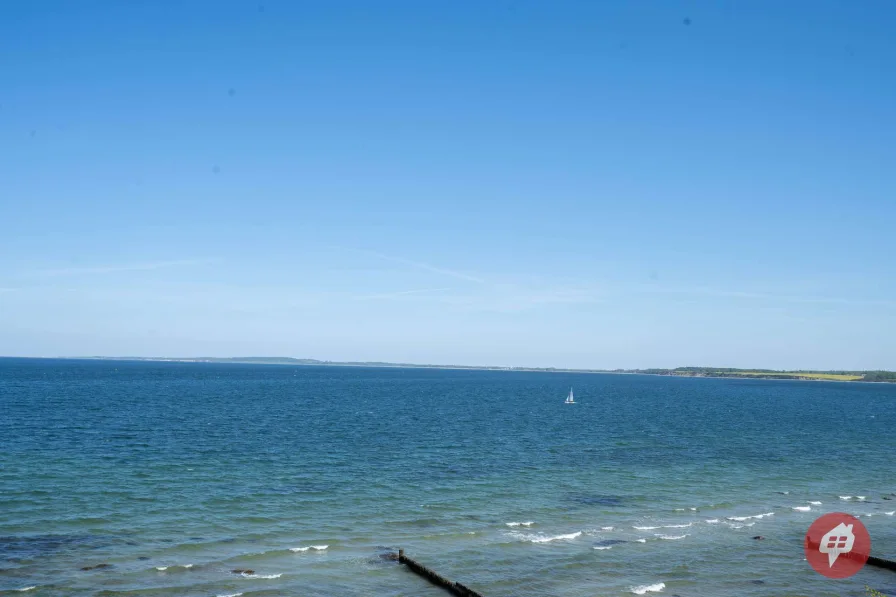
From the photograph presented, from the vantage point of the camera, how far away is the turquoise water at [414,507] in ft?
97.5

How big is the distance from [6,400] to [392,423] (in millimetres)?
66670

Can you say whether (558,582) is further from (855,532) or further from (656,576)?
(855,532)

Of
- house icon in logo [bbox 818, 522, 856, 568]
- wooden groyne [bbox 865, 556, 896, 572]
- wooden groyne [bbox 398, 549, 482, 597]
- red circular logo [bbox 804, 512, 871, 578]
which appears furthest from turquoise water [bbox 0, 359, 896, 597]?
house icon in logo [bbox 818, 522, 856, 568]

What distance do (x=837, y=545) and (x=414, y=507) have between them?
24820 mm

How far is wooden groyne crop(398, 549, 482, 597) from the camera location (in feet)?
88.8

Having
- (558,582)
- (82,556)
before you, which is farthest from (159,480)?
(558,582)

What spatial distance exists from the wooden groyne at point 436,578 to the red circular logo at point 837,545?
18.3m

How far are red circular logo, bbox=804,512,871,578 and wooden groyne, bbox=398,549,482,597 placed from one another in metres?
18.3

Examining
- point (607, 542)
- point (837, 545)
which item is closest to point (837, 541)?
point (837, 545)

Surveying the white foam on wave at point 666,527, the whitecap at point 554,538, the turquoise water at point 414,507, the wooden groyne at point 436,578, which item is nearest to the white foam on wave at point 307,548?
the turquoise water at point 414,507

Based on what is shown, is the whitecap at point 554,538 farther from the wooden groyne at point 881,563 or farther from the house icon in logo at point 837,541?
the wooden groyne at point 881,563

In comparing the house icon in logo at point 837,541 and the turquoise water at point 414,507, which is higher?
the turquoise water at point 414,507

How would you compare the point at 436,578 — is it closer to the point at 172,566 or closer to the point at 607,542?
the point at 607,542

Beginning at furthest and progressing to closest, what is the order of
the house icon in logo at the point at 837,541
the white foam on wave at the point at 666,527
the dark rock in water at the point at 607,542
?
the white foam on wave at the point at 666,527, the house icon in logo at the point at 837,541, the dark rock in water at the point at 607,542
